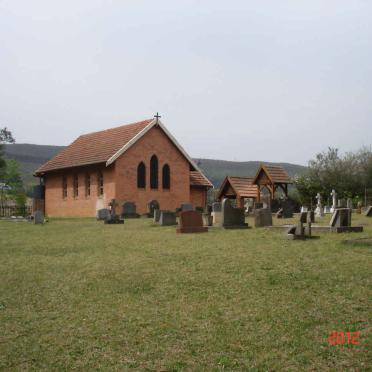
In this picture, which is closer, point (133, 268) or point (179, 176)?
point (133, 268)

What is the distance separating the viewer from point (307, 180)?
2158 inches

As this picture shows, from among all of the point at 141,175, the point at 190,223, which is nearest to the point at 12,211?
the point at 141,175

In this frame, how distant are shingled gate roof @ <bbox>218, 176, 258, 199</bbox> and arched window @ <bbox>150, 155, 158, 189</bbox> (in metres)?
9.23

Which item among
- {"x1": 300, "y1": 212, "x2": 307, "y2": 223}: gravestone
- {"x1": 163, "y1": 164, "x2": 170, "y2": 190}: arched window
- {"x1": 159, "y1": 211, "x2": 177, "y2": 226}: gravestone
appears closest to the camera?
{"x1": 300, "y1": 212, "x2": 307, "y2": 223}: gravestone

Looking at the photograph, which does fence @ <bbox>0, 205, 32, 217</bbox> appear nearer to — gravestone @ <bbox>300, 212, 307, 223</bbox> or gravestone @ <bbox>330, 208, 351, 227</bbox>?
gravestone @ <bbox>300, 212, 307, 223</bbox>

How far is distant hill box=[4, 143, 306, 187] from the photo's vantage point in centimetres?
10288

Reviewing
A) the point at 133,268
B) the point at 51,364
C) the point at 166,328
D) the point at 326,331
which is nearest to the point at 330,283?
the point at 326,331

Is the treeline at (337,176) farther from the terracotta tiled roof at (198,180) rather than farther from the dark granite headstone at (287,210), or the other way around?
the dark granite headstone at (287,210)

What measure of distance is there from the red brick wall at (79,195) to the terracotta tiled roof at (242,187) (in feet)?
42.5

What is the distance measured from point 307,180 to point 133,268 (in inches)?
1799

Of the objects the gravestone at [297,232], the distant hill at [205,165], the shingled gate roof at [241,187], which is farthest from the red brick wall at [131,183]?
the distant hill at [205,165]

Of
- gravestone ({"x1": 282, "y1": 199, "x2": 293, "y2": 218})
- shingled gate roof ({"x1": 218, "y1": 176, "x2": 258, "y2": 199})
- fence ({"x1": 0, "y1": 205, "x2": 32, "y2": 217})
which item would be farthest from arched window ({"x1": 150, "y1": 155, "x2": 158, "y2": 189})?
fence ({"x1": 0, "y1": 205, "x2": 32, "y2": 217})

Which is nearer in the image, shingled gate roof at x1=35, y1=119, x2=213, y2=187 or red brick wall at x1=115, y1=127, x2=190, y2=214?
red brick wall at x1=115, y1=127, x2=190, y2=214

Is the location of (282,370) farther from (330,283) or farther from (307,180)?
(307,180)
